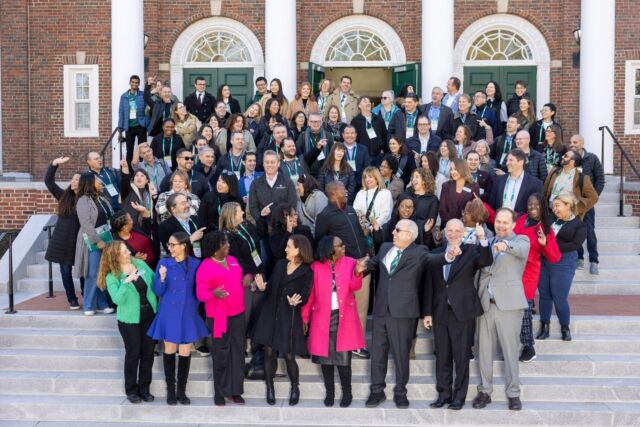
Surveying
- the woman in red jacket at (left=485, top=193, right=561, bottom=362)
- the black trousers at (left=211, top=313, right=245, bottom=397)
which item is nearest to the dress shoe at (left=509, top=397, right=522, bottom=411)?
the woman in red jacket at (left=485, top=193, right=561, bottom=362)

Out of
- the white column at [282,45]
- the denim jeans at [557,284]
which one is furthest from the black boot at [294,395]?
the white column at [282,45]

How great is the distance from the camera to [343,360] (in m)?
7.82

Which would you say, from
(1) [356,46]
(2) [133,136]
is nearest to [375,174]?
(2) [133,136]

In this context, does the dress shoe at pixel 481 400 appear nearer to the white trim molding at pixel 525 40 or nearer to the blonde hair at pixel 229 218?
the blonde hair at pixel 229 218

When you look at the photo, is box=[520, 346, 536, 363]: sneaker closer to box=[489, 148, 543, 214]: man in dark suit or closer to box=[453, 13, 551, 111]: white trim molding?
box=[489, 148, 543, 214]: man in dark suit

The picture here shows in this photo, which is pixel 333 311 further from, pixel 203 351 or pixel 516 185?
pixel 516 185

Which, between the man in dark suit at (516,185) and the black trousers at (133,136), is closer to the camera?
the man in dark suit at (516,185)

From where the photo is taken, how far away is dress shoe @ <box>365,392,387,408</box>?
7906 millimetres

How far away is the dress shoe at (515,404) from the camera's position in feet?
25.5

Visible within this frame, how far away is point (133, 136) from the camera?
1386 cm

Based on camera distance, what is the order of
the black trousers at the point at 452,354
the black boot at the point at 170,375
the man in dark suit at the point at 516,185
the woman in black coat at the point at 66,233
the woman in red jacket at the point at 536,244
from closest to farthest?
the black trousers at the point at 452,354, the black boot at the point at 170,375, the woman in red jacket at the point at 536,244, the man in dark suit at the point at 516,185, the woman in black coat at the point at 66,233

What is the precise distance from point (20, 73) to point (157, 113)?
6.01 metres

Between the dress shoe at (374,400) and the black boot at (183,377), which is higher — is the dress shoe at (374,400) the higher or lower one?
the lower one

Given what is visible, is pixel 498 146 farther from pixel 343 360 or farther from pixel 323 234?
pixel 343 360
